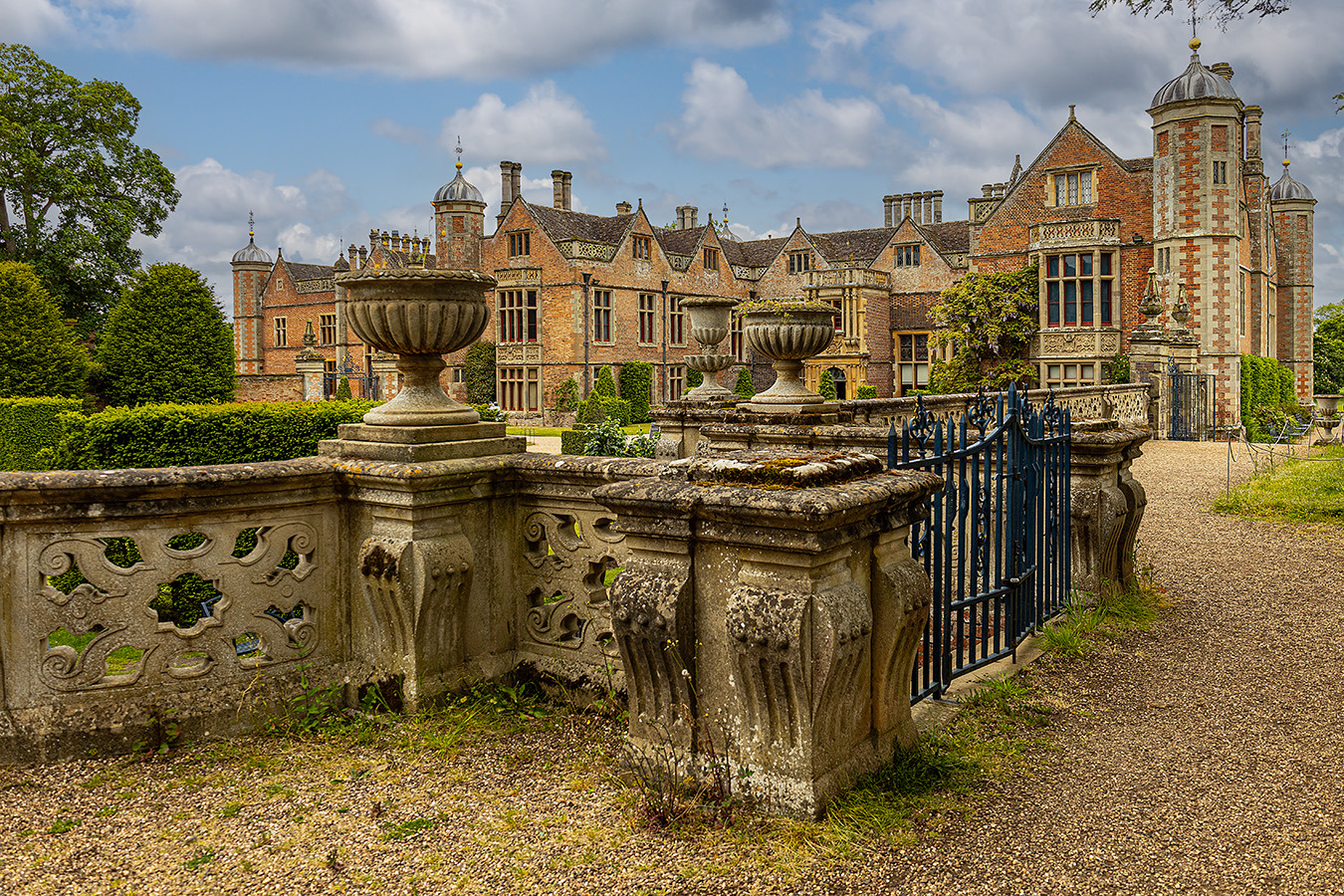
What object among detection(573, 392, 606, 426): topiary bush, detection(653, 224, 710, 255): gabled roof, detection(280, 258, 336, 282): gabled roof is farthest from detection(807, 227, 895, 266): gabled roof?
detection(280, 258, 336, 282): gabled roof

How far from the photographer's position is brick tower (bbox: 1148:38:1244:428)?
2570 centimetres

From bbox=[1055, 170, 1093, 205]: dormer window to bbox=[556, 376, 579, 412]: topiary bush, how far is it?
1812 centimetres

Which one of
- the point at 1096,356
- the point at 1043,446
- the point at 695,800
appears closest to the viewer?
the point at 695,800

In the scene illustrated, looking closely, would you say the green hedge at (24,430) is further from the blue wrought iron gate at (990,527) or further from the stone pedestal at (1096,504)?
the stone pedestal at (1096,504)

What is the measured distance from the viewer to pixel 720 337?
12.8 m

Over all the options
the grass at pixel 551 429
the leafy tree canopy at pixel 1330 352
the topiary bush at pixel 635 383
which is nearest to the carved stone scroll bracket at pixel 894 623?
the grass at pixel 551 429

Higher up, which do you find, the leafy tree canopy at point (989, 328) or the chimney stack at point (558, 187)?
the chimney stack at point (558, 187)

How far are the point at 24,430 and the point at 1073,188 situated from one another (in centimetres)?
2937

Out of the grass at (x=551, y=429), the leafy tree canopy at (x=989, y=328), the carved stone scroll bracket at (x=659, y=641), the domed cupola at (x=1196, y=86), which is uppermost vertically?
the domed cupola at (x=1196, y=86)

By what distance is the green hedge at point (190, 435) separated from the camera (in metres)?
8.31

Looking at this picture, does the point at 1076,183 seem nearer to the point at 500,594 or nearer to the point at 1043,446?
the point at 1043,446

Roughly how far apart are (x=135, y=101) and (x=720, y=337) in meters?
27.4

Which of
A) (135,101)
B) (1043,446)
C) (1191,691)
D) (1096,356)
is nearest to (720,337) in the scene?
(1043,446)

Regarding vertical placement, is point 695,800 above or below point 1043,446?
below
